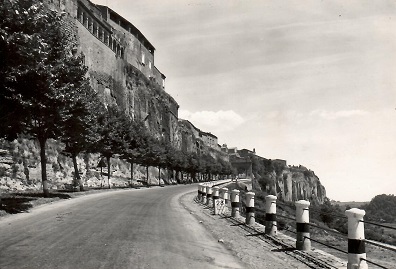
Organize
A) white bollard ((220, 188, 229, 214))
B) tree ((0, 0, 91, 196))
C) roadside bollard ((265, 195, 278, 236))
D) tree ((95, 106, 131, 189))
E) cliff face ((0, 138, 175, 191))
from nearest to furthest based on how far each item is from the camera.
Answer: roadside bollard ((265, 195, 278, 236)) < tree ((0, 0, 91, 196)) < white bollard ((220, 188, 229, 214)) < cliff face ((0, 138, 175, 191)) < tree ((95, 106, 131, 189))

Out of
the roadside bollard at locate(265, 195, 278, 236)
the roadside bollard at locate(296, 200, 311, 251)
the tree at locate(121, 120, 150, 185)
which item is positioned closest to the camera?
the roadside bollard at locate(296, 200, 311, 251)

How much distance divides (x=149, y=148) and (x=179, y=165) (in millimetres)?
27353

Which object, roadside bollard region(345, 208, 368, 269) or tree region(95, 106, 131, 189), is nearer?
roadside bollard region(345, 208, 368, 269)

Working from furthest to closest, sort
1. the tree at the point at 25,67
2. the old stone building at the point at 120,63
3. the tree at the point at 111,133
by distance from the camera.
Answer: the old stone building at the point at 120,63, the tree at the point at 111,133, the tree at the point at 25,67

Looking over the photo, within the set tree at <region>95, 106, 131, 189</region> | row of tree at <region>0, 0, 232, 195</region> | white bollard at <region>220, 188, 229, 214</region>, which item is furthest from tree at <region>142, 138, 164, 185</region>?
white bollard at <region>220, 188, 229, 214</region>

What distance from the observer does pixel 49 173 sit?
157ft

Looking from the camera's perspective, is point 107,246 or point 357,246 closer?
point 357,246

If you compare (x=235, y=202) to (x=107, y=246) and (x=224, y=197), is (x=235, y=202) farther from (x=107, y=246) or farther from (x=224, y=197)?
(x=107, y=246)

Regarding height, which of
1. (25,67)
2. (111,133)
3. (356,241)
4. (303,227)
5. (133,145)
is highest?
(25,67)

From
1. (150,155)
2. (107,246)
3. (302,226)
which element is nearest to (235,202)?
(302,226)

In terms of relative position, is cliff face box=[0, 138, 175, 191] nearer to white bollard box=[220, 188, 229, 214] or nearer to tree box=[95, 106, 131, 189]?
tree box=[95, 106, 131, 189]

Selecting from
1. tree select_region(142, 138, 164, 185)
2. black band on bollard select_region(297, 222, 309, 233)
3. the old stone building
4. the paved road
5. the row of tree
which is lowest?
the paved road

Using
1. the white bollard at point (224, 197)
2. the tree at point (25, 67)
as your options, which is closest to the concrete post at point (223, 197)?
the white bollard at point (224, 197)

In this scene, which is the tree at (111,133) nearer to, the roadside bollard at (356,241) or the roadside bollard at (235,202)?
the roadside bollard at (235,202)
